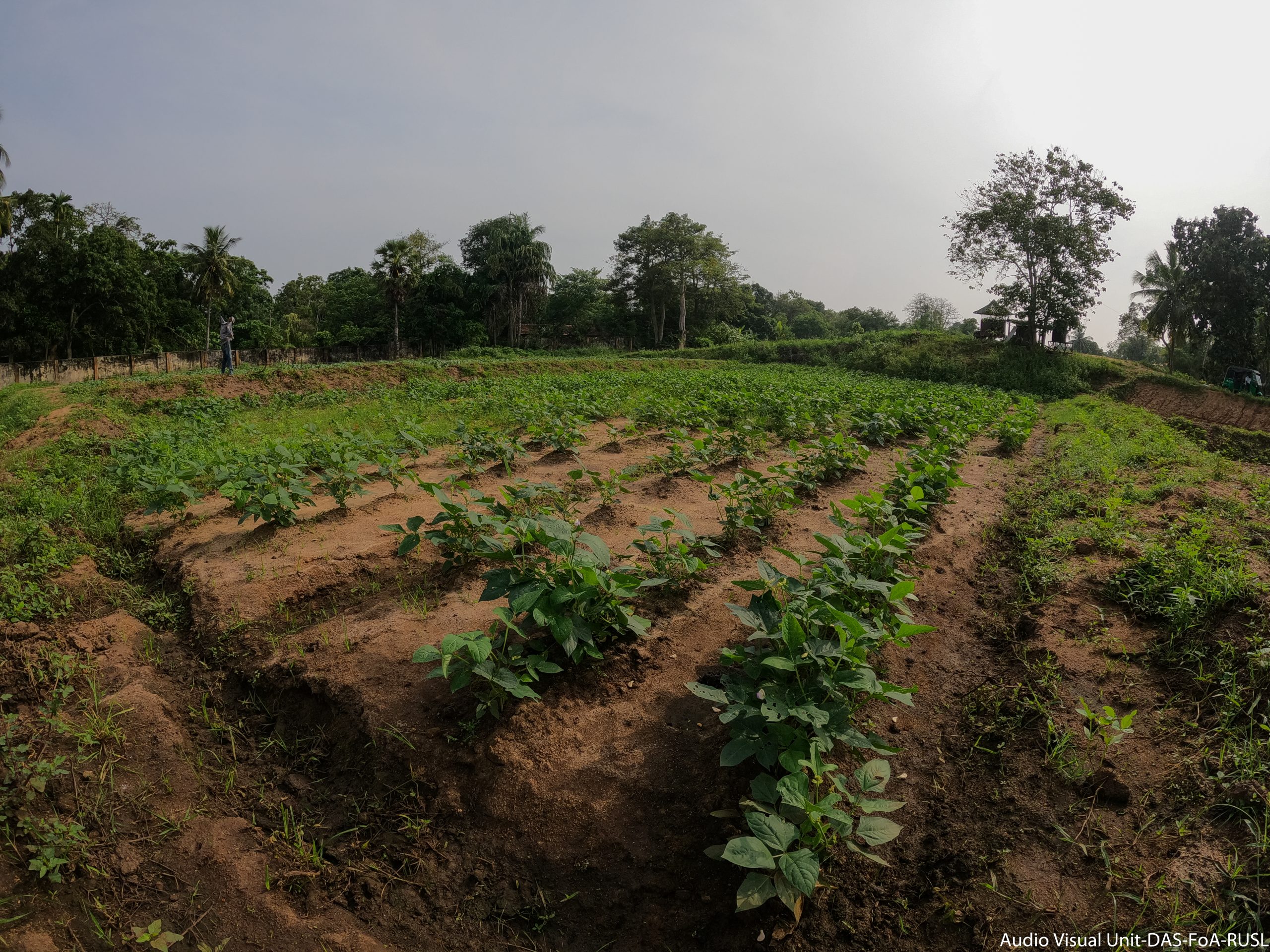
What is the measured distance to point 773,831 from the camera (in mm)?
2041

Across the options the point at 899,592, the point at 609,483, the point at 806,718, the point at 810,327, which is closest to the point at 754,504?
the point at 609,483

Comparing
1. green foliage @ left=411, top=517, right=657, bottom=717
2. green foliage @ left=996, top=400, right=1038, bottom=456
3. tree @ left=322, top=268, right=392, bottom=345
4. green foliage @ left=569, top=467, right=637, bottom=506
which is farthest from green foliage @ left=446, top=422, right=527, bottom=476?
tree @ left=322, top=268, right=392, bottom=345

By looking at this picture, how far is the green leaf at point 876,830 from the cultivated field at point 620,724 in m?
0.02

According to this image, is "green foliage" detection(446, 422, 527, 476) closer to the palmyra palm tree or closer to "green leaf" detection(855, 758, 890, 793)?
"green leaf" detection(855, 758, 890, 793)

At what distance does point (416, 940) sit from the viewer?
2193 mm

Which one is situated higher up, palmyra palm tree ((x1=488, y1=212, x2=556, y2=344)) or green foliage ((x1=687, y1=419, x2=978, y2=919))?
palmyra palm tree ((x1=488, y1=212, x2=556, y2=344))

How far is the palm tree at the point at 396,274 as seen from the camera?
37.1 meters

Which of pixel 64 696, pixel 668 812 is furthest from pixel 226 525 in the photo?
pixel 668 812

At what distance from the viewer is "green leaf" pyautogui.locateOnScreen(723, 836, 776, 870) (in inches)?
75.2

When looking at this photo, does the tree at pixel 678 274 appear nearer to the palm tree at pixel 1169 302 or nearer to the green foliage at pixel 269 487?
the palm tree at pixel 1169 302

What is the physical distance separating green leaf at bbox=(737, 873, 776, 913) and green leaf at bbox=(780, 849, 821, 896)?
6 centimetres

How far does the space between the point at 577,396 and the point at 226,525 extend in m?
7.91

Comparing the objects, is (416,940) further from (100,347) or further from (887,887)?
(100,347)

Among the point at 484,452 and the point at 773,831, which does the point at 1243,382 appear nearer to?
the point at 484,452
